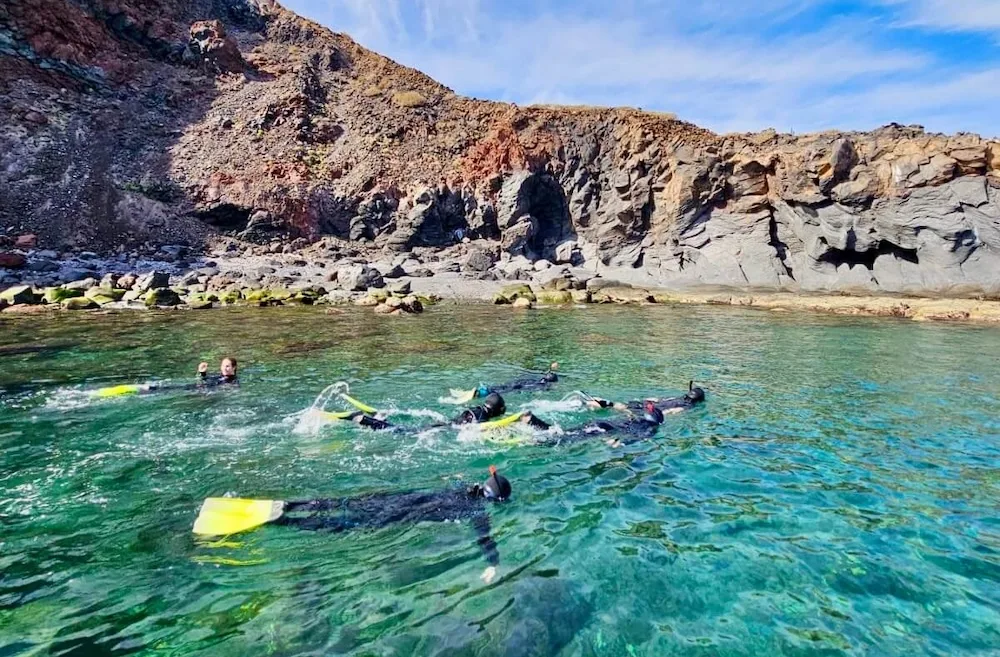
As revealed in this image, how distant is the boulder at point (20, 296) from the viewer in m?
24.3

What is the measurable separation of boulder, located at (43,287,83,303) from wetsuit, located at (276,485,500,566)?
26.4 m

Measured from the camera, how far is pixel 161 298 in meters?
27.1

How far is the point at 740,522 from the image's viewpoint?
20.0 ft

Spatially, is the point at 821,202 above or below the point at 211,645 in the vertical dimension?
above

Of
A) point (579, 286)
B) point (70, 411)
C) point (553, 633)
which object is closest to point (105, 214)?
point (579, 286)

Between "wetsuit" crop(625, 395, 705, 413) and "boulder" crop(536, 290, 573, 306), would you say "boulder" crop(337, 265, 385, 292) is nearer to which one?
"boulder" crop(536, 290, 573, 306)

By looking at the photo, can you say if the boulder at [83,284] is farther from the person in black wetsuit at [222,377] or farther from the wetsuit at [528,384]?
the wetsuit at [528,384]

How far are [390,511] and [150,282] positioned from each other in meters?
28.8

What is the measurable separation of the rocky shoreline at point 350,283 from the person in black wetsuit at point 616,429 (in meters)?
18.6

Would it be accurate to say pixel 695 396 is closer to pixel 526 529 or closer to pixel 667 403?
pixel 667 403

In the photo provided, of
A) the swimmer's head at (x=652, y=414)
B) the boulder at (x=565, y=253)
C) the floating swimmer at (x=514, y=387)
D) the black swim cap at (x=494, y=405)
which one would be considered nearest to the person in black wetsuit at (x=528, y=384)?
the floating swimmer at (x=514, y=387)

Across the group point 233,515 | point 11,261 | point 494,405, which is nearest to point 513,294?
point 494,405

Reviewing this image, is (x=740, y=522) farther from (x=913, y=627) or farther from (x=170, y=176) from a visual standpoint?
(x=170, y=176)

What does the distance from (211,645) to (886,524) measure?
6532 mm
